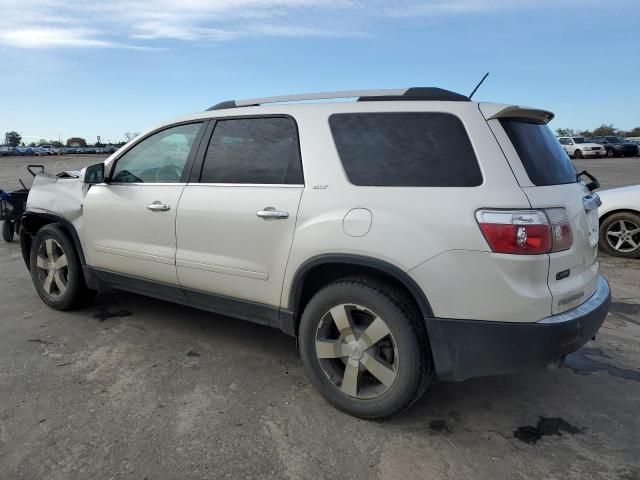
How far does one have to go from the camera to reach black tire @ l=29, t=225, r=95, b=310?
4.49m

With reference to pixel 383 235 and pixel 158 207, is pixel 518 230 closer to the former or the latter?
pixel 383 235

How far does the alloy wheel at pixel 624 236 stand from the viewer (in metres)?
6.95

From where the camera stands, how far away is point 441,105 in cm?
280

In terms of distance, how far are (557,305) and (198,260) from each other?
2.25 m

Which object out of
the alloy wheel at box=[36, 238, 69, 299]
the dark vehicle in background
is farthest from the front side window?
the dark vehicle in background

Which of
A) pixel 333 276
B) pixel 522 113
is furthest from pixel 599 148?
pixel 333 276

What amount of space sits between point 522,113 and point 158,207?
8.21ft

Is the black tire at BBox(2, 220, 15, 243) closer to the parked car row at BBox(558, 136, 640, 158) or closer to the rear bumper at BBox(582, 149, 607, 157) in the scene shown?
the parked car row at BBox(558, 136, 640, 158)

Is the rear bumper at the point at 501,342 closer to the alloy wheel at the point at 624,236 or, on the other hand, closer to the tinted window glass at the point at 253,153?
the tinted window glass at the point at 253,153

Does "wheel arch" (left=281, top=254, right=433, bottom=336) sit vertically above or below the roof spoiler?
below

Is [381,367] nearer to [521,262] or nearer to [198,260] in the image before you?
[521,262]

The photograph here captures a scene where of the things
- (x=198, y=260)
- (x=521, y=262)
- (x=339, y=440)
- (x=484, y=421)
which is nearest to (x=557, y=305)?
(x=521, y=262)

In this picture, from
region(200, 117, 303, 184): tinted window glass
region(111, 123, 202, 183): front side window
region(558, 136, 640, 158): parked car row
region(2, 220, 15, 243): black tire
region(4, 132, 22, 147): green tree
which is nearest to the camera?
region(200, 117, 303, 184): tinted window glass

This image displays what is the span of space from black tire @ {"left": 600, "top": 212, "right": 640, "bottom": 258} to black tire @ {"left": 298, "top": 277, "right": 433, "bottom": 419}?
18.2ft
